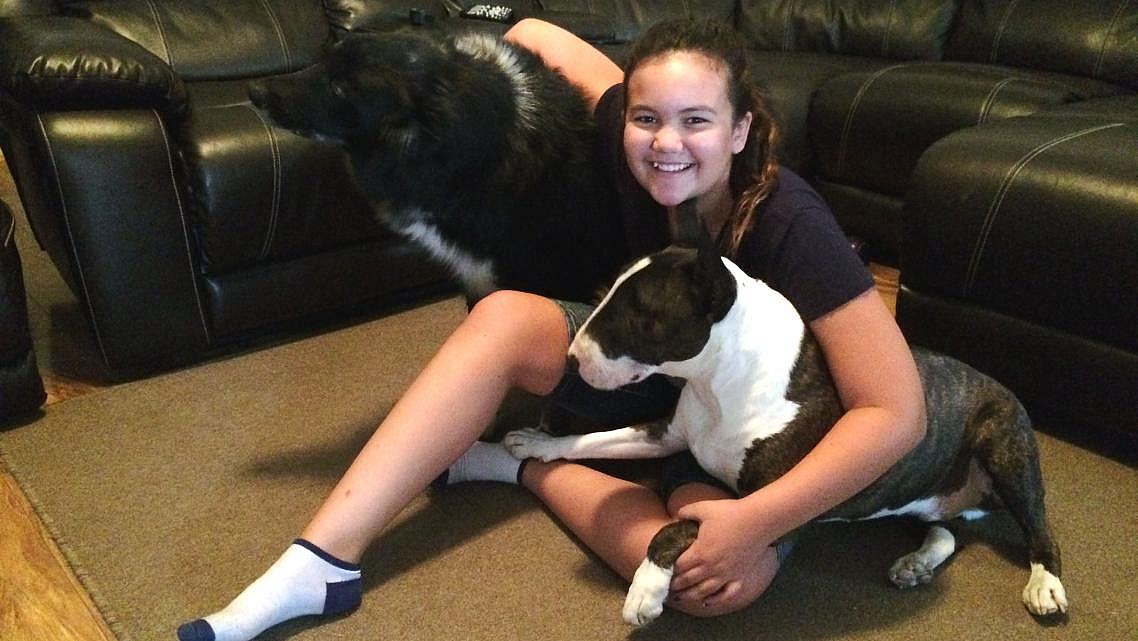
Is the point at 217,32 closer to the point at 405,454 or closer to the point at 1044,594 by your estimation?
the point at 405,454

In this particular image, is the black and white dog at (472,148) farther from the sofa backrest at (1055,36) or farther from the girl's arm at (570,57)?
the sofa backrest at (1055,36)

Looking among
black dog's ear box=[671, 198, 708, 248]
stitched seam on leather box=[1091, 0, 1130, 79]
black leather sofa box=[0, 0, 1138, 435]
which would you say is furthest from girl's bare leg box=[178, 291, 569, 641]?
stitched seam on leather box=[1091, 0, 1130, 79]

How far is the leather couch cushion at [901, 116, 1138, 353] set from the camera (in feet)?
5.66

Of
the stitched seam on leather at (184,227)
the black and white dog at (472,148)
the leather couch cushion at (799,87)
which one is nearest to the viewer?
A: the black and white dog at (472,148)

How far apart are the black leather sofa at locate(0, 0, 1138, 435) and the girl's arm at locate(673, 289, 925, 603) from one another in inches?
27.3

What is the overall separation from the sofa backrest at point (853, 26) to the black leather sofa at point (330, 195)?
57cm

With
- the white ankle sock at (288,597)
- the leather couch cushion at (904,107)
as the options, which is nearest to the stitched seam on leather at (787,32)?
the leather couch cushion at (904,107)

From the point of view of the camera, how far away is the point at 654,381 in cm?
164

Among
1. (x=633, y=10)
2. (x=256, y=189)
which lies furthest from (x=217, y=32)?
(x=633, y=10)

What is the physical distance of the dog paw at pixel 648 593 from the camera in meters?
1.27

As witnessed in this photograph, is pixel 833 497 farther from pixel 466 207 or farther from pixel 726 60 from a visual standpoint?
pixel 466 207

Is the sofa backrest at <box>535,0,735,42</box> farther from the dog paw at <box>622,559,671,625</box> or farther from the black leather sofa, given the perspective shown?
the dog paw at <box>622,559,671,625</box>

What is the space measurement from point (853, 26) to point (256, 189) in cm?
270

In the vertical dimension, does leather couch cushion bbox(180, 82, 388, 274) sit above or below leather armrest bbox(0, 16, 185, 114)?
below
